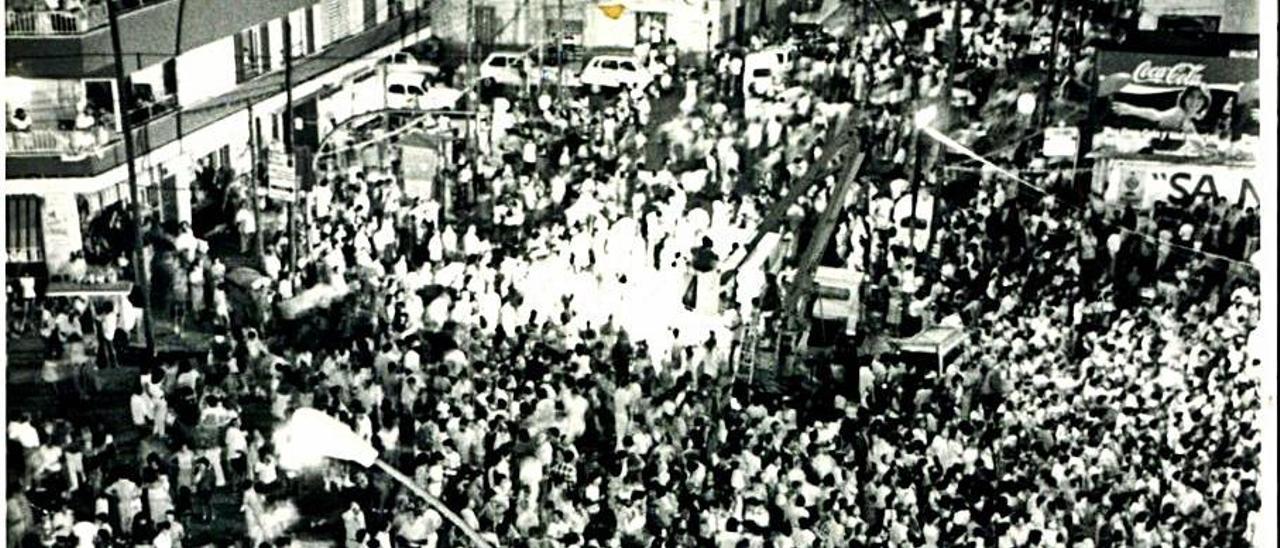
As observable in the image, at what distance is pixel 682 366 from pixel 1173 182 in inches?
59.5

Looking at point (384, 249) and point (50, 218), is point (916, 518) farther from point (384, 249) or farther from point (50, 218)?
point (50, 218)

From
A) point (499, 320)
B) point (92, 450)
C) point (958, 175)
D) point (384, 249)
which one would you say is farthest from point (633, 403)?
point (92, 450)

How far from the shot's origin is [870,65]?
14.8 ft

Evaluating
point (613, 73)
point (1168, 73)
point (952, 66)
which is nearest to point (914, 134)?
point (952, 66)

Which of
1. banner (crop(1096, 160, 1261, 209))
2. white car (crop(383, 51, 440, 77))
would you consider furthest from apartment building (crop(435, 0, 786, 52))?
banner (crop(1096, 160, 1261, 209))

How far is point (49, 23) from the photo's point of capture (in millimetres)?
4469

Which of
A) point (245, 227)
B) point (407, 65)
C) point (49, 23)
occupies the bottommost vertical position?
point (245, 227)

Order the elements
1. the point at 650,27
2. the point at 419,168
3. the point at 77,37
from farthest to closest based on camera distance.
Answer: the point at 419,168 → the point at 650,27 → the point at 77,37

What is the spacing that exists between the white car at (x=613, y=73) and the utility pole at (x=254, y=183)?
0.96 metres

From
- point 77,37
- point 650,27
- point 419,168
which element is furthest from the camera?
point 419,168

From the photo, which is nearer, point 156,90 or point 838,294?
point 156,90

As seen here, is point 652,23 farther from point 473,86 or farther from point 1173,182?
point 1173,182

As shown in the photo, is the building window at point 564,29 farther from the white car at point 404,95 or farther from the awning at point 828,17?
the awning at point 828,17

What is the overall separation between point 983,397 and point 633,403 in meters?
1.03
